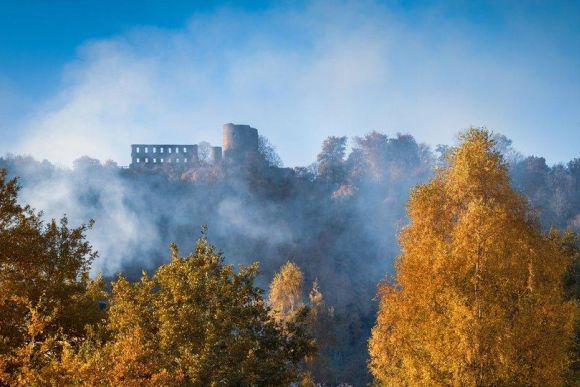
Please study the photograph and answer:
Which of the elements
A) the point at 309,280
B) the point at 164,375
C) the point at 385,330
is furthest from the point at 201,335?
the point at 309,280

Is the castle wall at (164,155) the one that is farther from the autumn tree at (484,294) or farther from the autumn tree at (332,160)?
the autumn tree at (484,294)

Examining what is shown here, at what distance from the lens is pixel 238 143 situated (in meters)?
116

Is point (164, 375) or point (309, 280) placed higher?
point (309, 280)

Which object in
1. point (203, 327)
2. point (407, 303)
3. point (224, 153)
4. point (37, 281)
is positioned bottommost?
point (203, 327)

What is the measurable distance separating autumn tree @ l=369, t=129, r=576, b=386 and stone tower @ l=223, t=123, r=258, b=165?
3722 inches

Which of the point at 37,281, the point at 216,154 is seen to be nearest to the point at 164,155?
the point at 216,154

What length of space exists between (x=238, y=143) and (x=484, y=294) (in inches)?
3849

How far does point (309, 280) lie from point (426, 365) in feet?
238

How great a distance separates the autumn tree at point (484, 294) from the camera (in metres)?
19.1

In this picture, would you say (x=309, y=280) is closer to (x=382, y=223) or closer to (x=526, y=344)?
(x=382, y=223)

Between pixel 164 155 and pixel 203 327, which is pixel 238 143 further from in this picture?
pixel 203 327

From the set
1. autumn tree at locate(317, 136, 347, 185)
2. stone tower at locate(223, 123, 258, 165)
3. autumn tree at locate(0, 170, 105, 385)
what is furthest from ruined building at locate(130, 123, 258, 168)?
autumn tree at locate(0, 170, 105, 385)

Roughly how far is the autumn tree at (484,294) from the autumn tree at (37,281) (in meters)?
11.3

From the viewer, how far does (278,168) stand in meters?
123
